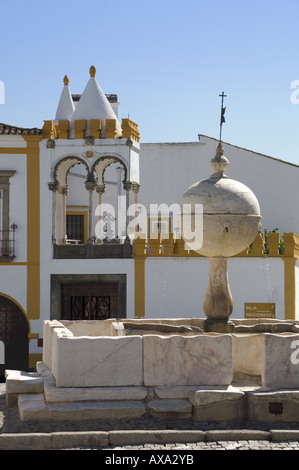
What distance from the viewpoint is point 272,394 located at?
1075cm

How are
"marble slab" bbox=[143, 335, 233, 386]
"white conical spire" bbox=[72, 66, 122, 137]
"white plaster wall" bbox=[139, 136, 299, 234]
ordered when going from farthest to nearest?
"white plaster wall" bbox=[139, 136, 299, 234] → "white conical spire" bbox=[72, 66, 122, 137] → "marble slab" bbox=[143, 335, 233, 386]

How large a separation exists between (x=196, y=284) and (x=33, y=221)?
16.8ft

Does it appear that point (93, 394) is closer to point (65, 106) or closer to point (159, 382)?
point (159, 382)

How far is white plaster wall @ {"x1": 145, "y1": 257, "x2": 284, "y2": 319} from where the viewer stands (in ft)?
77.0

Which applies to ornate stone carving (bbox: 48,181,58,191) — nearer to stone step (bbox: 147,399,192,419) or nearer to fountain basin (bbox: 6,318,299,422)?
fountain basin (bbox: 6,318,299,422)

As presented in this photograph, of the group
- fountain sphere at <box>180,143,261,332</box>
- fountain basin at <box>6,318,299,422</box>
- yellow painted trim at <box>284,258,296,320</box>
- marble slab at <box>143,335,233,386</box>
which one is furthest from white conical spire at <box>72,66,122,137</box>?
marble slab at <box>143,335,233,386</box>

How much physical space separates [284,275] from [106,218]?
9350mm

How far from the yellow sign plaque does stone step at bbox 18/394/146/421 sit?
12.9 metres

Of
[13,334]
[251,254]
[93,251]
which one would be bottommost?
[13,334]

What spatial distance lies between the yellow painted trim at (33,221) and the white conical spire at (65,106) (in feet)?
17.9

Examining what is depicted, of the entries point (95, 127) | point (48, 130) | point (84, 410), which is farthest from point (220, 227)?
point (48, 130)

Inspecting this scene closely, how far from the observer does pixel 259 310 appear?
2344cm

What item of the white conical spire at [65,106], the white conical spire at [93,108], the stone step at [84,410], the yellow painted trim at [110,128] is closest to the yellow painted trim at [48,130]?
the white conical spire at [93,108]

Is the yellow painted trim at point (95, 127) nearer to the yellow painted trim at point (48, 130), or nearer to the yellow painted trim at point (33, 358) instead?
the yellow painted trim at point (48, 130)
